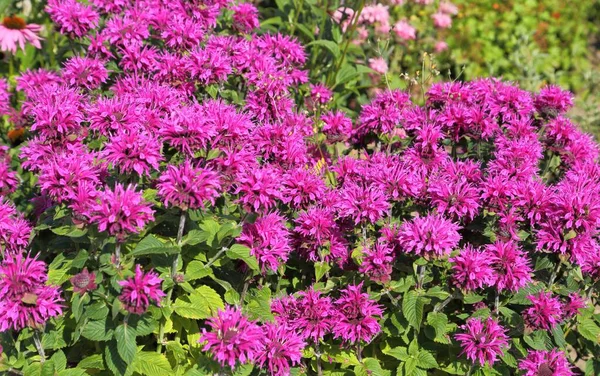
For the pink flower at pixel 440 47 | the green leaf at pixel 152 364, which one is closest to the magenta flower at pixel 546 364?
the green leaf at pixel 152 364

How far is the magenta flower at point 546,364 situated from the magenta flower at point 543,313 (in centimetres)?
11

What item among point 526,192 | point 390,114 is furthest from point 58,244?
point 526,192

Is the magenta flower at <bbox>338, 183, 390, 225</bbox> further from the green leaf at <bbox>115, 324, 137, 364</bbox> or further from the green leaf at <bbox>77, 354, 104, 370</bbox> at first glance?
the green leaf at <bbox>77, 354, 104, 370</bbox>

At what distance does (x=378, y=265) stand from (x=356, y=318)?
23cm

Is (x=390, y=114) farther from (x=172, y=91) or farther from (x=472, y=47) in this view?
(x=472, y=47)

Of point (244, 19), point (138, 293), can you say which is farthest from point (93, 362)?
point (244, 19)

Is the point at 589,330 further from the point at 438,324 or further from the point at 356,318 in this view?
the point at 356,318

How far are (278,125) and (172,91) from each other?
0.50m

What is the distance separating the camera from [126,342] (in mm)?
2430

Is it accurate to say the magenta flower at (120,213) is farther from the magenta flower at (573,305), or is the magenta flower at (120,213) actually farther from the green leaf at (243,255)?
the magenta flower at (573,305)

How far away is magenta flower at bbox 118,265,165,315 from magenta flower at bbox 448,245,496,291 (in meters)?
1.13

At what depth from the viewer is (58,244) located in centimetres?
290

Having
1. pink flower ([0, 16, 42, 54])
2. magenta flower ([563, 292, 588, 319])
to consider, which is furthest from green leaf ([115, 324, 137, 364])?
pink flower ([0, 16, 42, 54])

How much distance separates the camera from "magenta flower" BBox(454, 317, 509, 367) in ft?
8.62
